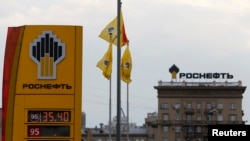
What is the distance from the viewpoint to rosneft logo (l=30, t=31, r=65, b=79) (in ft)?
106

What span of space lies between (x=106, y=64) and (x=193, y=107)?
12716cm

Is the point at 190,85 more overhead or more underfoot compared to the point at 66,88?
more overhead

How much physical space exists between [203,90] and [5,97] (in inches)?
5401

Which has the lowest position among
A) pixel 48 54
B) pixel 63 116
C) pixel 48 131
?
pixel 48 131

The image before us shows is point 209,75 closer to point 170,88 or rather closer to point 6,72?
point 170,88

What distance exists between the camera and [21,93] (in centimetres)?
3256

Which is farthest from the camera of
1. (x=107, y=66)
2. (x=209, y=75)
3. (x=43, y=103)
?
(x=209, y=75)

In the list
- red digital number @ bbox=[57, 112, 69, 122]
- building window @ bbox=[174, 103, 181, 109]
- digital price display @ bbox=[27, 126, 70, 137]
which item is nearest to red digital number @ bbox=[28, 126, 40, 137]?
digital price display @ bbox=[27, 126, 70, 137]

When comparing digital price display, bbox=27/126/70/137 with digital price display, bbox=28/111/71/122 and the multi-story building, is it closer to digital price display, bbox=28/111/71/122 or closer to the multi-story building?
digital price display, bbox=28/111/71/122

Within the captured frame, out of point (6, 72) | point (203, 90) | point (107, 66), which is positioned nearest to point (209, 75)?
point (203, 90)

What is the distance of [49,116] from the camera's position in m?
32.6

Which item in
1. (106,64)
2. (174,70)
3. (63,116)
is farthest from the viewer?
(174,70)

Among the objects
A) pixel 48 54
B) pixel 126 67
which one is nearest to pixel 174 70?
pixel 126 67

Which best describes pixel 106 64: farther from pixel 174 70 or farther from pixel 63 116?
pixel 174 70
